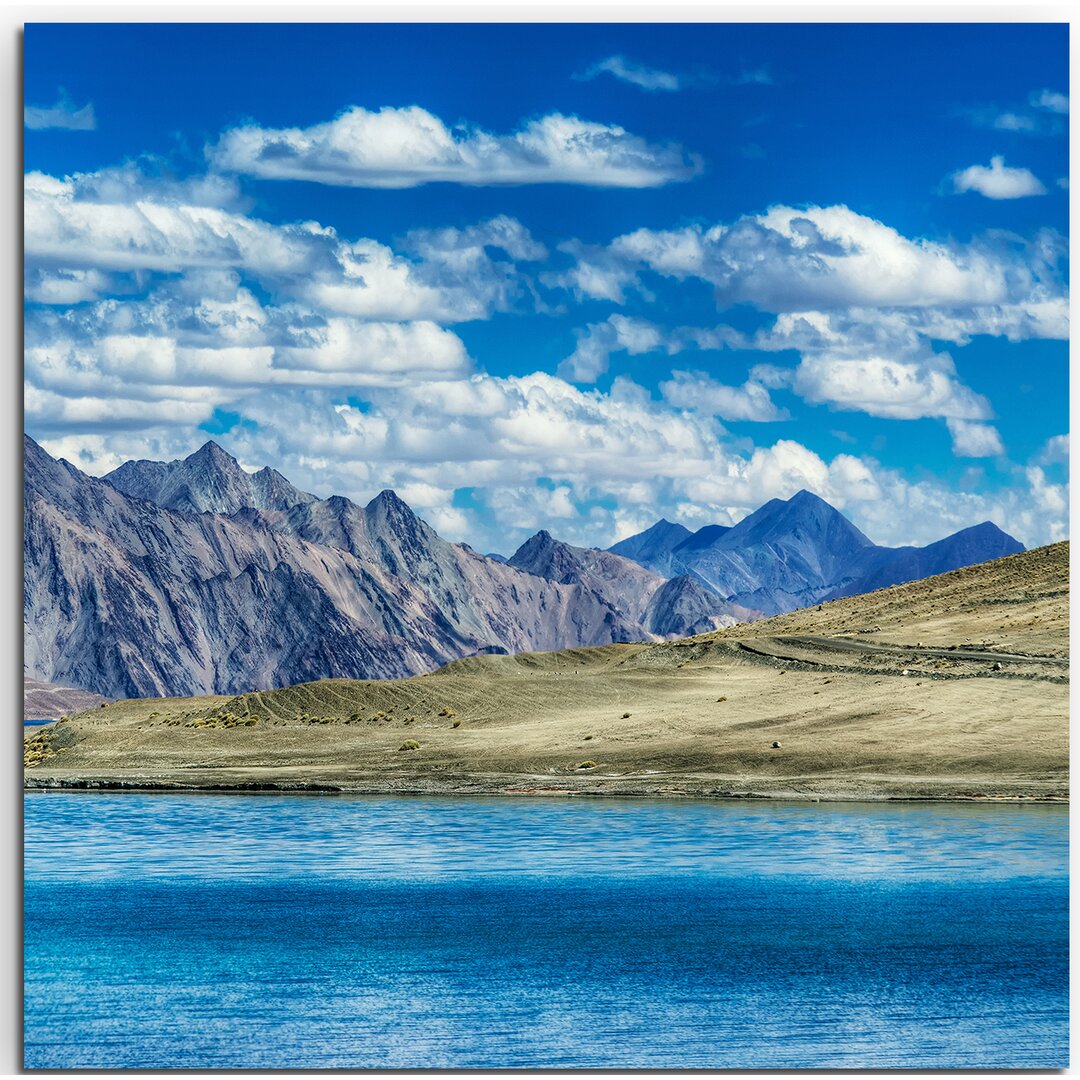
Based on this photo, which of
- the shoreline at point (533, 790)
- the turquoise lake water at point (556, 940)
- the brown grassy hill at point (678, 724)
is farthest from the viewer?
the brown grassy hill at point (678, 724)

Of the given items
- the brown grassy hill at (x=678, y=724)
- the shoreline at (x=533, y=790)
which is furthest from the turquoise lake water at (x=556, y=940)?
the brown grassy hill at (x=678, y=724)

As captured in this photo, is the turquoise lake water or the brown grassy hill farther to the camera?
the brown grassy hill

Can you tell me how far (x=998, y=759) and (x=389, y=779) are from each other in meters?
20.2

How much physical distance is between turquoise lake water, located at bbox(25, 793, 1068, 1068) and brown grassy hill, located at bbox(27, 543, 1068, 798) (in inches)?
232

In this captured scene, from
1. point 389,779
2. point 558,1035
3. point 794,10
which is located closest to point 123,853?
point 389,779

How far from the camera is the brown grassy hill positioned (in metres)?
51.1

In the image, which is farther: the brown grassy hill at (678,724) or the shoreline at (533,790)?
the brown grassy hill at (678,724)

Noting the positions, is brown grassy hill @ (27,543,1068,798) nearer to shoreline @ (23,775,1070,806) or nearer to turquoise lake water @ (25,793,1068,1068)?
shoreline @ (23,775,1070,806)

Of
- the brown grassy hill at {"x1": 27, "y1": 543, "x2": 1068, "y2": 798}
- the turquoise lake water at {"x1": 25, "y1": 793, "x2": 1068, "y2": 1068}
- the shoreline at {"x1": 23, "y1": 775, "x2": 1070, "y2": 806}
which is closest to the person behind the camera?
the turquoise lake water at {"x1": 25, "y1": 793, "x2": 1068, "y2": 1068}

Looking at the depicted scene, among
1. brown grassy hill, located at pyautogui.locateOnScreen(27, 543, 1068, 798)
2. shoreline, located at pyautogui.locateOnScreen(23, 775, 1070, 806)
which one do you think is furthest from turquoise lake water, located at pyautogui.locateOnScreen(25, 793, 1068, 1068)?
brown grassy hill, located at pyautogui.locateOnScreen(27, 543, 1068, 798)

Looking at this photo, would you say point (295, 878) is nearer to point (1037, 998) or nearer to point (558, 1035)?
point (558, 1035)

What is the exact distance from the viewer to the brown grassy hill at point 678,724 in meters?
51.1

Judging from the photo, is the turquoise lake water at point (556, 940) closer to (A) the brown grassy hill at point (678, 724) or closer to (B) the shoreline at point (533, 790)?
(B) the shoreline at point (533, 790)

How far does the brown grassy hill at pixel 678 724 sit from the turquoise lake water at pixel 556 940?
5.89 metres
